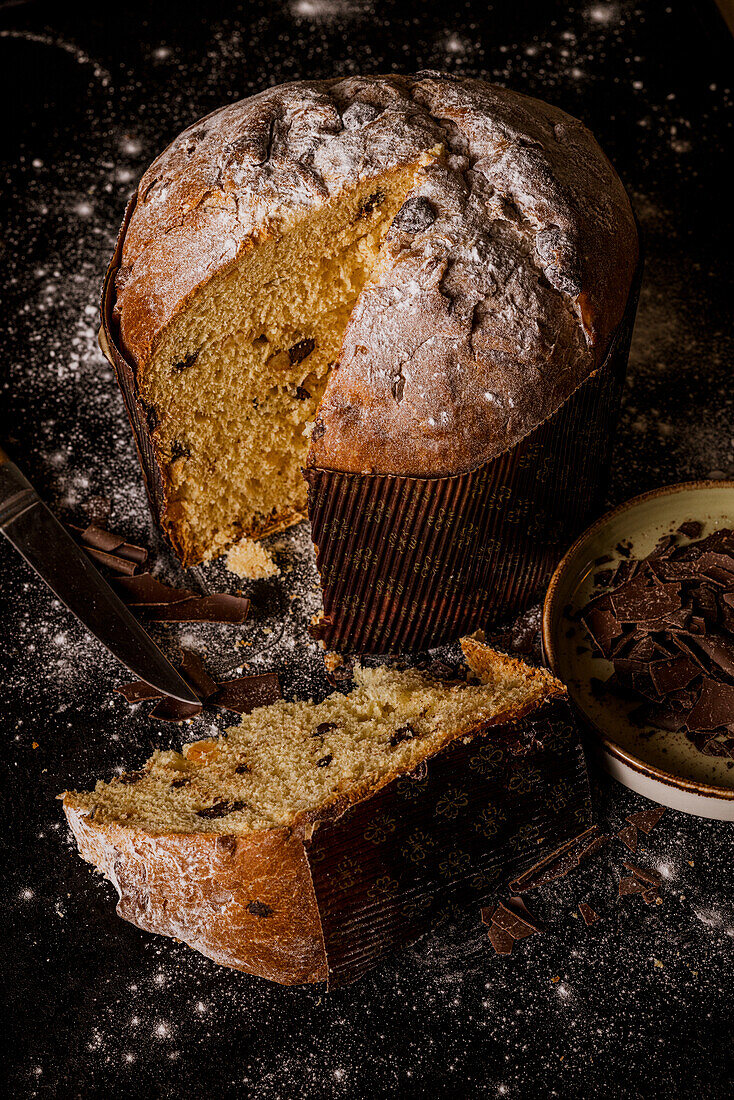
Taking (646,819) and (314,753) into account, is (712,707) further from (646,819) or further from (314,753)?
(314,753)

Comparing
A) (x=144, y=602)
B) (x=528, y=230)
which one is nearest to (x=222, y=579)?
(x=144, y=602)

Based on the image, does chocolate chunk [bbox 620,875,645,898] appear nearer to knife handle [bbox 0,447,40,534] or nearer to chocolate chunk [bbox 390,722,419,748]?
chocolate chunk [bbox 390,722,419,748]

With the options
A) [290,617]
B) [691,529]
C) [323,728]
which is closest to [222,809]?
[323,728]

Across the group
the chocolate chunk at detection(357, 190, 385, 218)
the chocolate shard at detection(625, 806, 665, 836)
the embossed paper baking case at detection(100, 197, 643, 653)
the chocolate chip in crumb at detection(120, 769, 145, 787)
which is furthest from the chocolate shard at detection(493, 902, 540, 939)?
the chocolate chunk at detection(357, 190, 385, 218)

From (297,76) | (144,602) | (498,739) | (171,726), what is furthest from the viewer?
(297,76)

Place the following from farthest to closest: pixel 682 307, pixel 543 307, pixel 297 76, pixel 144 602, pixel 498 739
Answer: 1. pixel 297 76
2. pixel 682 307
3. pixel 144 602
4. pixel 543 307
5. pixel 498 739

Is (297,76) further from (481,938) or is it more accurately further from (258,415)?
(481,938)
